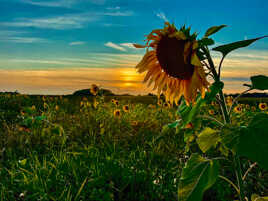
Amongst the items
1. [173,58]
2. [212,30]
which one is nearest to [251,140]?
[212,30]

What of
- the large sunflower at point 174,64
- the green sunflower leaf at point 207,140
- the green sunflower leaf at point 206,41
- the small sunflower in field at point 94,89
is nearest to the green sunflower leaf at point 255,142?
the green sunflower leaf at point 207,140

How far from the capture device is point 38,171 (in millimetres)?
3105

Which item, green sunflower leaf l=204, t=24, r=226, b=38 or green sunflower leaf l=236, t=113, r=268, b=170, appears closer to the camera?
green sunflower leaf l=236, t=113, r=268, b=170

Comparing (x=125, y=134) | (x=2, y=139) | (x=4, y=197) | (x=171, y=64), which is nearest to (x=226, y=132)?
(x=171, y=64)

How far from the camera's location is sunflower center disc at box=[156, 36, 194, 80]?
1.74 m

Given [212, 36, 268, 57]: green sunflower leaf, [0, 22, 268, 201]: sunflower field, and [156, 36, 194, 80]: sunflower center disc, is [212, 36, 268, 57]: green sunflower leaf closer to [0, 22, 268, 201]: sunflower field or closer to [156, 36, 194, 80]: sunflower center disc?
[0, 22, 268, 201]: sunflower field

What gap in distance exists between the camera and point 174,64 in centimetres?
185

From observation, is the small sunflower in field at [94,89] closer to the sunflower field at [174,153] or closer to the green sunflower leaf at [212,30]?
the sunflower field at [174,153]

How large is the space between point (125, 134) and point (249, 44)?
12.6 feet

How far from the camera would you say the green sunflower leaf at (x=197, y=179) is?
1.54 m

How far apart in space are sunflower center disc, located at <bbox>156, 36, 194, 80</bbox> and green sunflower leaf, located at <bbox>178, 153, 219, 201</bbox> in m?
0.57

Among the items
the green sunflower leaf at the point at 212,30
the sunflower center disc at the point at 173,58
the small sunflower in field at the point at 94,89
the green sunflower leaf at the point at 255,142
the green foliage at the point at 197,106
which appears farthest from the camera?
the small sunflower in field at the point at 94,89

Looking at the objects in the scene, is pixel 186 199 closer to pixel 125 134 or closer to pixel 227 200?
pixel 227 200

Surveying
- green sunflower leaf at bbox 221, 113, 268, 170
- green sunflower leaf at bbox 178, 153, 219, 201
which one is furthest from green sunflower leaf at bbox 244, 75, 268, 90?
green sunflower leaf at bbox 178, 153, 219, 201
